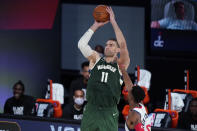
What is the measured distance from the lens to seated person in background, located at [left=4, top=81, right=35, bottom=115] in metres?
11.5

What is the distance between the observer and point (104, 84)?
816cm

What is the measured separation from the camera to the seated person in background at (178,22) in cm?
1303

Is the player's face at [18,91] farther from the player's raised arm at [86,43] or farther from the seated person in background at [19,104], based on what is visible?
the player's raised arm at [86,43]

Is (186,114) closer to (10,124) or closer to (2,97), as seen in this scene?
(10,124)

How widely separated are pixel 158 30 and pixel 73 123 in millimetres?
3754

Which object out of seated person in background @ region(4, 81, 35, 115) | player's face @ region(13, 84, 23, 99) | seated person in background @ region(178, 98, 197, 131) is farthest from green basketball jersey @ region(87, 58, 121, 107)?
player's face @ region(13, 84, 23, 99)

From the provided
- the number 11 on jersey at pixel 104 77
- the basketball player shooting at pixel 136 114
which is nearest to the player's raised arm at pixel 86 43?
the number 11 on jersey at pixel 104 77

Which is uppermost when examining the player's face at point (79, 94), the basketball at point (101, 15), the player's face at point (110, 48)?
the basketball at point (101, 15)

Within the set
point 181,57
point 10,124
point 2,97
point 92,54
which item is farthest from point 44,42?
point 92,54

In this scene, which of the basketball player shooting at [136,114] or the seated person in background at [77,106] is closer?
the basketball player shooting at [136,114]

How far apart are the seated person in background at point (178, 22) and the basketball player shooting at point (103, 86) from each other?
16.3 feet

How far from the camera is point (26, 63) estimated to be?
1328cm

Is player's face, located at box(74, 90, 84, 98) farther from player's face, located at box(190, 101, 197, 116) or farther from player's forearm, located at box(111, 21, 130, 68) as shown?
player's forearm, located at box(111, 21, 130, 68)

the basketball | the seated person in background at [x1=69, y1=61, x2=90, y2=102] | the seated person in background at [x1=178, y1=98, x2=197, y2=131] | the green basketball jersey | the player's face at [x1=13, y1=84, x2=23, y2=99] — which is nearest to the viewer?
the green basketball jersey
